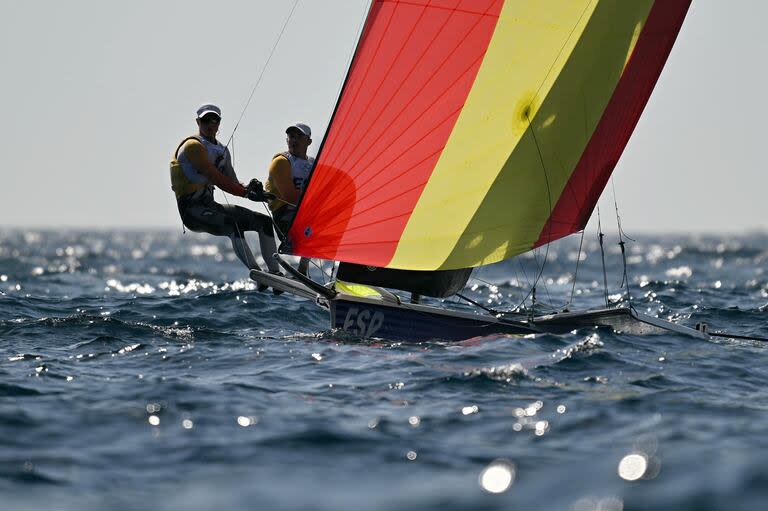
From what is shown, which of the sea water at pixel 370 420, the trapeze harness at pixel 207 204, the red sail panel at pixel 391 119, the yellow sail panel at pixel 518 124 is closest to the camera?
the sea water at pixel 370 420

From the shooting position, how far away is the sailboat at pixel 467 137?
1017 centimetres

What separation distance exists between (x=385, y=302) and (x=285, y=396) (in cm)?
279

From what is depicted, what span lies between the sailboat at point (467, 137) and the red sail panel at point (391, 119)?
1 centimetres

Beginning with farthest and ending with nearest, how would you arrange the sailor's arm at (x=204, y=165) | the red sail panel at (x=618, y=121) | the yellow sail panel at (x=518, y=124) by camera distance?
the sailor's arm at (x=204, y=165)
the red sail panel at (x=618, y=121)
the yellow sail panel at (x=518, y=124)

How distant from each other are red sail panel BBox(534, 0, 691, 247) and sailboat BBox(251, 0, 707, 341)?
0.06ft

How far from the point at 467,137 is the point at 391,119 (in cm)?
78

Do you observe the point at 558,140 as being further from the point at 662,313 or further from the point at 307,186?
the point at 662,313

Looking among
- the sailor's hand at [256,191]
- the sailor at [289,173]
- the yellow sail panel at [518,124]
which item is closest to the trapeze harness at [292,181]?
the sailor at [289,173]

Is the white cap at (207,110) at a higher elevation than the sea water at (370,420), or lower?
higher

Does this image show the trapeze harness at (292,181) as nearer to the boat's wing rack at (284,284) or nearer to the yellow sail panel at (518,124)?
the boat's wing rack at (284,284)

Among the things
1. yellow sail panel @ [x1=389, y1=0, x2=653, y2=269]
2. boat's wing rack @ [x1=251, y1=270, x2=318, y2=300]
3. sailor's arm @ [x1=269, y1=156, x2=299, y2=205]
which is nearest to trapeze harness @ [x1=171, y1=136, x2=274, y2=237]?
sailor's arm @ [x1=269, y1=156, x2=299, y2=205]

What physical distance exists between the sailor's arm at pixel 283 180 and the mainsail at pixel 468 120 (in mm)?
1306

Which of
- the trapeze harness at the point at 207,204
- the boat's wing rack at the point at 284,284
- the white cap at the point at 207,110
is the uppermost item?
the white cap at the point at 207,110

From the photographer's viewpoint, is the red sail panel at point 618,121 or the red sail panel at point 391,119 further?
the red sail panel at point 618,121
